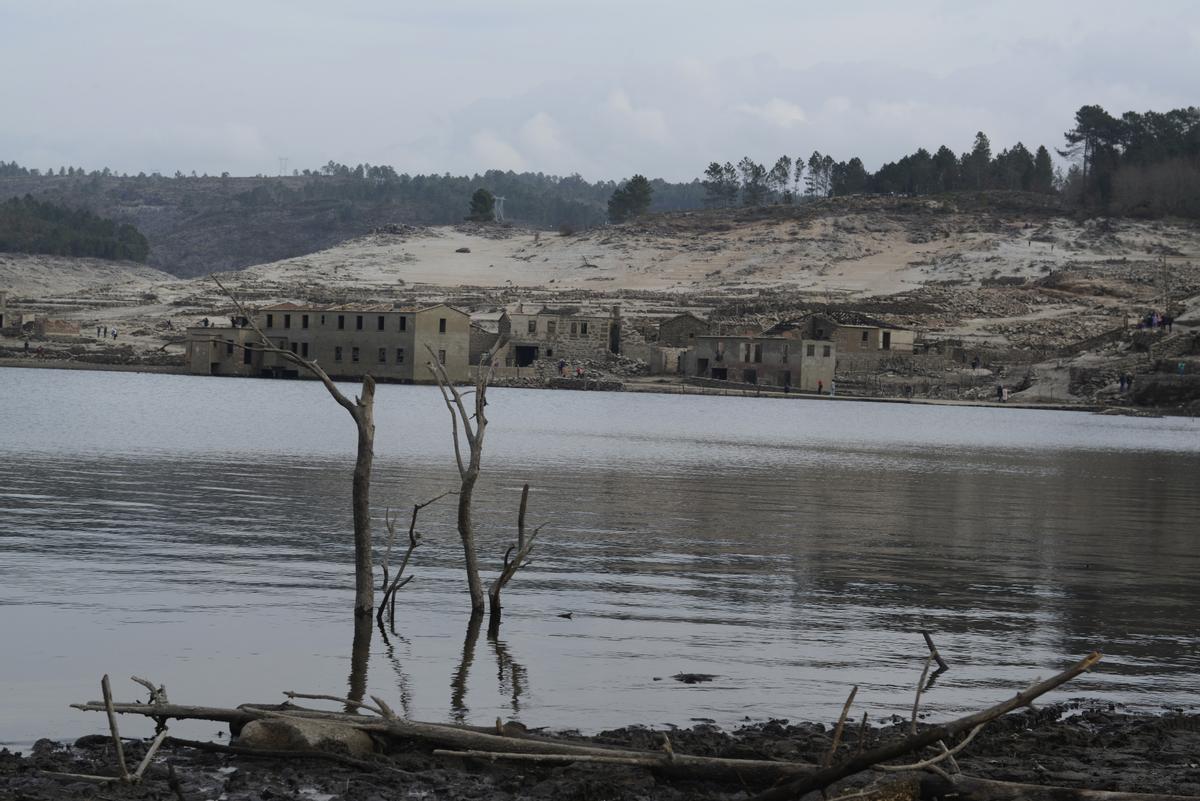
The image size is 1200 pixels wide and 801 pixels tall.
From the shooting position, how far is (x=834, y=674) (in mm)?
13602

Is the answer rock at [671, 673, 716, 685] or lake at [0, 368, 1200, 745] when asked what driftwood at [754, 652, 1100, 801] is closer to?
lake at [0, 368, 1200, 745]

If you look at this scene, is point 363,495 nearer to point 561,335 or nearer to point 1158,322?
point 561,335

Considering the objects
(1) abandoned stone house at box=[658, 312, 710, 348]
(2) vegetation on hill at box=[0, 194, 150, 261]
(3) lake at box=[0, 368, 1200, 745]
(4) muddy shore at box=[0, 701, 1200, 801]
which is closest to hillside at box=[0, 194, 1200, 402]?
(1) abandoned stone house at box=[658, 312, 710, 348]

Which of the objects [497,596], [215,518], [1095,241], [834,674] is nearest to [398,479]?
[215,518]

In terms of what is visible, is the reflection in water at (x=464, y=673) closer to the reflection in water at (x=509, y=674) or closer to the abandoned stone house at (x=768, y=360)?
the reflection in water at (x=509, y=674)

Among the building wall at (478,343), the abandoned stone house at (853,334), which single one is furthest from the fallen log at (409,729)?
the abandoned stone house at (853,334)

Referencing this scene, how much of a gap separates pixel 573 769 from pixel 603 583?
866 cm

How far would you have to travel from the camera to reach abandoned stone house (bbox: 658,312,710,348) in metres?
107

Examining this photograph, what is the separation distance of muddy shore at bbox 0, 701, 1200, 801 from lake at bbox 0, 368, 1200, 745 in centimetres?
98

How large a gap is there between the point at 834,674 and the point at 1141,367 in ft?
293

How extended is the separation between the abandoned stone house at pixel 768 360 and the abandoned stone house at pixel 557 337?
24.4ft

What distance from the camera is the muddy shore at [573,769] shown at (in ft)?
30.6

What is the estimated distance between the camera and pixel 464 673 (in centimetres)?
1322

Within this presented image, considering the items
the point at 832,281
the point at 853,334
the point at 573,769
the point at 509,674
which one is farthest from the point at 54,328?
the point at 573,769
